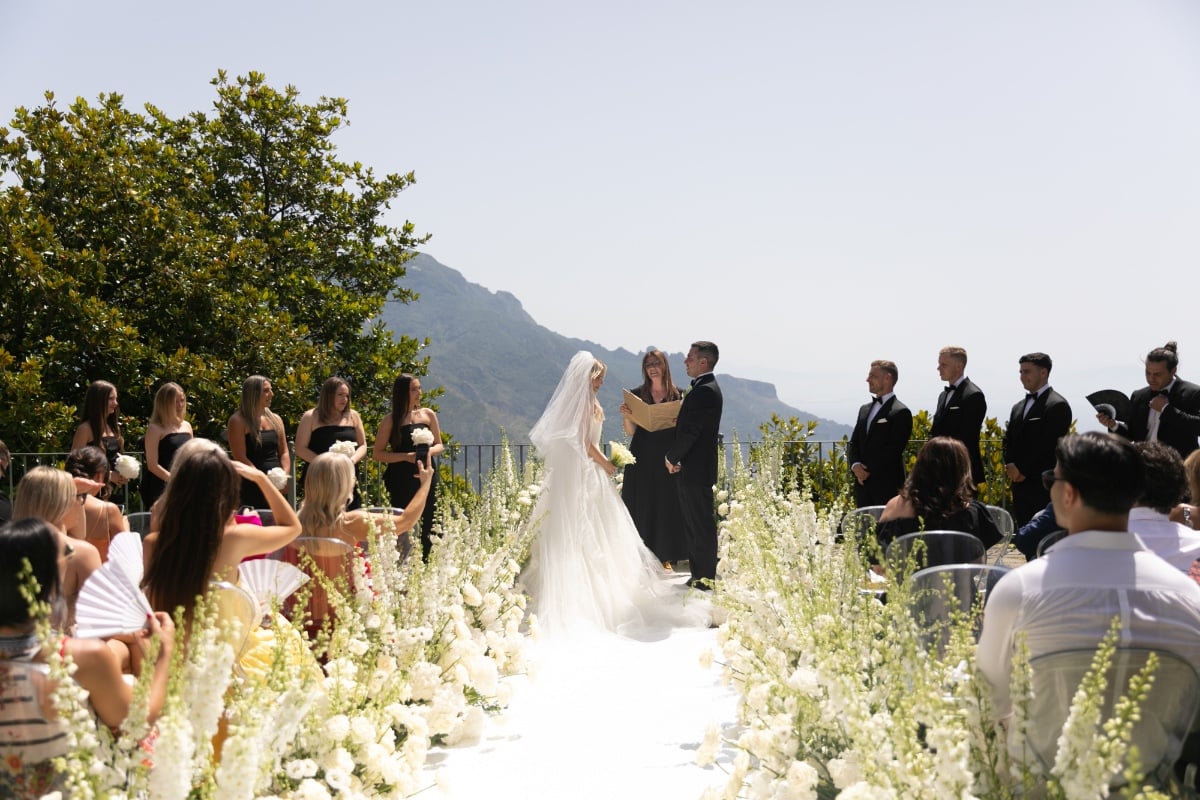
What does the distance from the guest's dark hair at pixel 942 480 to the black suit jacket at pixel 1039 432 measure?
10.7ft

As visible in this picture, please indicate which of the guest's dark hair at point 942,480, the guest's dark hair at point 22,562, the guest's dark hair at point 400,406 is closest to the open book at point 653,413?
the guest's dark hair at point 400,406

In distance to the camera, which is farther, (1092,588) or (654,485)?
(654,485)

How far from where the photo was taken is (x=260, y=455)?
745cm

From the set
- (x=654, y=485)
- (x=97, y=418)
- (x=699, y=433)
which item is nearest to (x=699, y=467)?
(x=699, y=433)

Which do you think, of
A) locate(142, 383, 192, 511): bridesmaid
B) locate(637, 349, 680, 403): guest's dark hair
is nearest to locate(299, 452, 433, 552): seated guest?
locate(142, 383, 192, 511): bridesmaid

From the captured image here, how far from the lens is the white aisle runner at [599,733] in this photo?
409 cm

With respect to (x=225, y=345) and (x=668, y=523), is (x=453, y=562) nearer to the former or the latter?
(x=668, y=523)

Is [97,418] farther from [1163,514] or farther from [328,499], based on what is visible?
[1163,514]

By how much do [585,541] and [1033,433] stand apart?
3.45 meters

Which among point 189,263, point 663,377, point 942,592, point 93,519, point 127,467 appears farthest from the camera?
point 189,263

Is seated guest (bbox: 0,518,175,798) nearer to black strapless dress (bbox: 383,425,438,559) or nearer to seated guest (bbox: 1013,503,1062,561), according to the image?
seated guest (bbox: 1013,503,1062,561)

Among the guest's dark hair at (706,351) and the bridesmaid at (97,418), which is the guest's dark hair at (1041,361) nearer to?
the guest's dark hair at (706,351)

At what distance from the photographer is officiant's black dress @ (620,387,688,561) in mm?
9312

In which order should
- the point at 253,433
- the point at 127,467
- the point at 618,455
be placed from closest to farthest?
the point at 127,467 < the point at 253,433 < the point at 618,455
